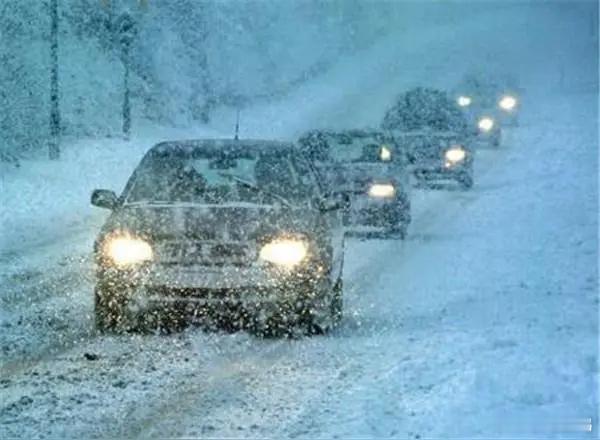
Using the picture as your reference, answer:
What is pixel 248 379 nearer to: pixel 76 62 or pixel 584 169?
pixel 584 169

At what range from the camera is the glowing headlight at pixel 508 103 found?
44.2 m

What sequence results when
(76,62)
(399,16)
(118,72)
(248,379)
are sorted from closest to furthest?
(248,379), (76,62), (118,72), (399,16)

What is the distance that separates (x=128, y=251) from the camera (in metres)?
9.58

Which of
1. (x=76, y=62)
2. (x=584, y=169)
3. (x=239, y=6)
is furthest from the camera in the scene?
(x=239, y=6)

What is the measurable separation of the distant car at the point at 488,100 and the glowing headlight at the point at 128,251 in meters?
27.5

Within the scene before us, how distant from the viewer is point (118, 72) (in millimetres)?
42469

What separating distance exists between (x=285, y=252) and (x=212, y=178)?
145 cm

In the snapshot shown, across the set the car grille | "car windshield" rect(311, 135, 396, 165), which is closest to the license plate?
the car grille

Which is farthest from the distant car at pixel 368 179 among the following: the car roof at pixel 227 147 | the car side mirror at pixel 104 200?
the car side mirror at pixel 104 200

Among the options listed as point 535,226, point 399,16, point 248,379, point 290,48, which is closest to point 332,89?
point 290,48

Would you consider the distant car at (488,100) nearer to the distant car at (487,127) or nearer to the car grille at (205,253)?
the distant car at (487,127)

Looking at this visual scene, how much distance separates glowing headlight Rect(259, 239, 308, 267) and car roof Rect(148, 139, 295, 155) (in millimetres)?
1667

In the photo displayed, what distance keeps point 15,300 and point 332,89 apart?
4953 cm

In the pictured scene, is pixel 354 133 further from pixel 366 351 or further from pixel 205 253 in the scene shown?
pixel 366 351
